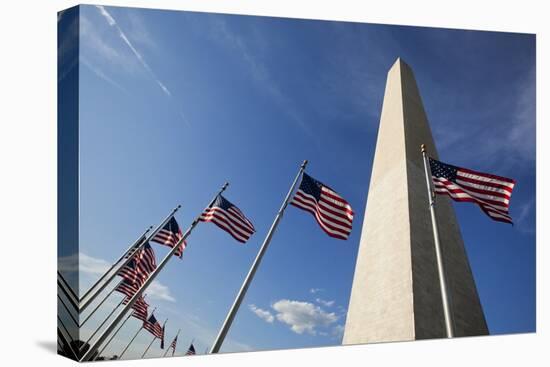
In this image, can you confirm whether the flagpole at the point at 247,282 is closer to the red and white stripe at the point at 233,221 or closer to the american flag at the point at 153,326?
the red and white stripe at the point at 233,221

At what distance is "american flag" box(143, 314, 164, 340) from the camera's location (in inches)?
597

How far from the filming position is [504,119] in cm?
1336

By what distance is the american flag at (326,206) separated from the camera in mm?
9492

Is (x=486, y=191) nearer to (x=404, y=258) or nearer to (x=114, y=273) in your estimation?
(x=404, y=258)

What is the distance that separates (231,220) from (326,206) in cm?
232

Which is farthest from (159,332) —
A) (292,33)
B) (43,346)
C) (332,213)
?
(292,33)

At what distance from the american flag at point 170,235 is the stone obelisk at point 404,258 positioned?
522 cm

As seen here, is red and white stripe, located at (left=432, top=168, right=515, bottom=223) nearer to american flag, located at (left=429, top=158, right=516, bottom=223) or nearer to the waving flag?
american flag, located at (left=429, top=158, right=516, bottom=223)

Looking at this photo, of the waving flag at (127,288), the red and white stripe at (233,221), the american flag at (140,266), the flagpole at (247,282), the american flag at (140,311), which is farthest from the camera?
the american flag at (140,311)

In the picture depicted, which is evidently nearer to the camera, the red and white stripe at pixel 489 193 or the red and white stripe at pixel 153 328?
the red and white stripe at pixel 489 193

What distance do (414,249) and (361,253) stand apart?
2496 mm

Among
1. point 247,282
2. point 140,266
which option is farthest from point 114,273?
point 247,282

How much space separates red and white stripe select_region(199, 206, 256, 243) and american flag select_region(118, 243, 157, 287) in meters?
2.37

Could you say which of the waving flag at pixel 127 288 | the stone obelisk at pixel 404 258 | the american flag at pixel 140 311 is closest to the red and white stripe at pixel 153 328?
the american flag at pixel 140 311
